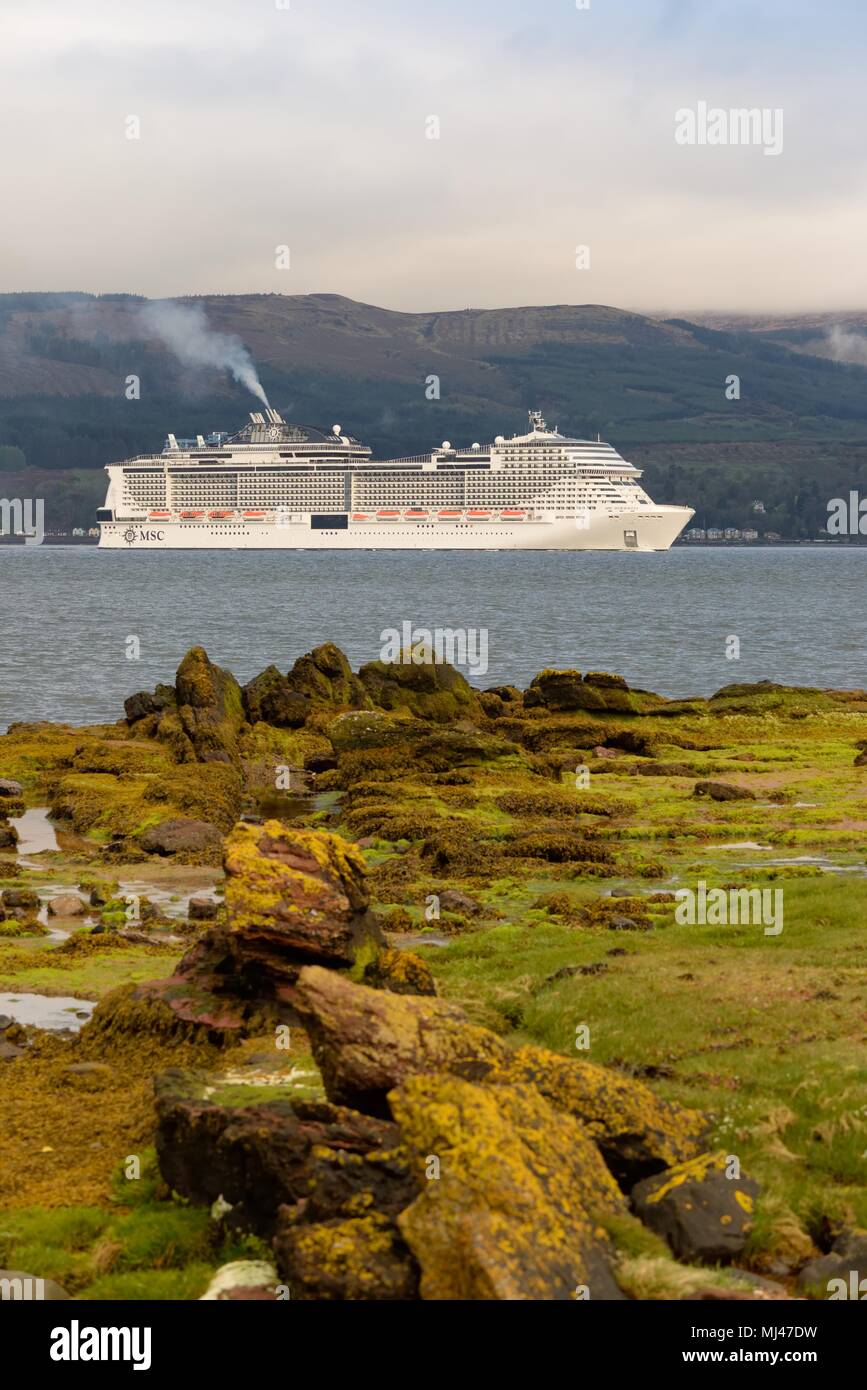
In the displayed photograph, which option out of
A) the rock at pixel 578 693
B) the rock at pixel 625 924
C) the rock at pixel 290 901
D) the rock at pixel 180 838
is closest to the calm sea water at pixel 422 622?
the rock at pixel 578 693

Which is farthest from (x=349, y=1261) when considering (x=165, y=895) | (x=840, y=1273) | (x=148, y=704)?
(x=148, y=704)

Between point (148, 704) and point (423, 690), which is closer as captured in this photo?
point (148, 704)

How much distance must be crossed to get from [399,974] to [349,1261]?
4.79 meters

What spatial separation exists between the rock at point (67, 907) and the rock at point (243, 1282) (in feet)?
36.3

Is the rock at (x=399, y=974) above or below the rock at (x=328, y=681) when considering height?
below

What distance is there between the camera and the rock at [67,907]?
20.1 m

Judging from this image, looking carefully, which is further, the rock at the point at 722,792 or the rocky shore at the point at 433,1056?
the rock at the point at 722,792

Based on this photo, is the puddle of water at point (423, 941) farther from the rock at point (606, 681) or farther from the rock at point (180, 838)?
the rock at point (606, 681)

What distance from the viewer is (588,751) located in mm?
35531

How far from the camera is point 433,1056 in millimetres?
10133

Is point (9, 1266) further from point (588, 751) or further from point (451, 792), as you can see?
point (588, 751)

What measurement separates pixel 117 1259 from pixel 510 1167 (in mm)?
2942

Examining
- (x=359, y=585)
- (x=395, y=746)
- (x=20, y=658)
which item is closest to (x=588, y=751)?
(x=395, y=746)

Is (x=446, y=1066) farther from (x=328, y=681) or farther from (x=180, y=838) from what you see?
(x=328, y=681)
